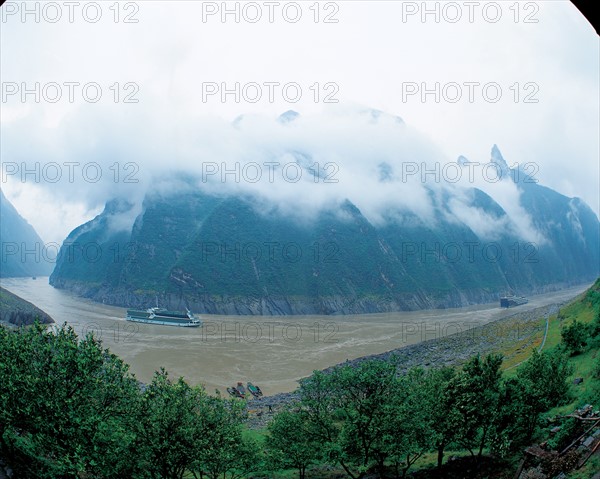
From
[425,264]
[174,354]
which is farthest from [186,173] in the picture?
[174,354]

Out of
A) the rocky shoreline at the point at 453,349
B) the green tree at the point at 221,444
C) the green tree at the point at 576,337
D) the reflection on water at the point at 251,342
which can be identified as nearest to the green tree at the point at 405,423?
the green tree at the point at 221,444

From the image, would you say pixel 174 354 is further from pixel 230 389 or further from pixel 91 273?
pixel 91 273

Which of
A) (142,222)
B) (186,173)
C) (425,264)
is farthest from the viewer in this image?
(186,173)

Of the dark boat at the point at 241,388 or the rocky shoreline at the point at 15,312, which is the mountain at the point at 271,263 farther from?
the dark boat at the point at 241,388

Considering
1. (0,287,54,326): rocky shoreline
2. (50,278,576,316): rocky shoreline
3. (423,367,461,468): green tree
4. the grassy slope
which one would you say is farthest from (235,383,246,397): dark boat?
(50,278,576,316): rocky shoreline

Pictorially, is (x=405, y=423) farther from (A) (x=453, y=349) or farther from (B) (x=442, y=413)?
(A) (x=453, y=349)
